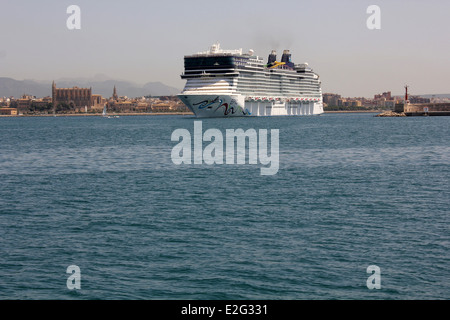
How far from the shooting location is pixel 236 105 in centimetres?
11325

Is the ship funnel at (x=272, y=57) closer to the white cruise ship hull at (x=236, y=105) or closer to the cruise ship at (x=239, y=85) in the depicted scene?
the cruise ship at (x=239, y=85)

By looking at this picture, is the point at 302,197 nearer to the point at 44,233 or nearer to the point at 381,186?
the point at 381,186

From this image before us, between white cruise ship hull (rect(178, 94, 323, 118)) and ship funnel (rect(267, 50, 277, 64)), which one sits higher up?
ship funnel (rect(267, 50, 277, 64))

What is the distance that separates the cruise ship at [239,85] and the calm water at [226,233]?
7513 cm

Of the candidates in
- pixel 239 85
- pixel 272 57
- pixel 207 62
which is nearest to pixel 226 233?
pixel 207 62

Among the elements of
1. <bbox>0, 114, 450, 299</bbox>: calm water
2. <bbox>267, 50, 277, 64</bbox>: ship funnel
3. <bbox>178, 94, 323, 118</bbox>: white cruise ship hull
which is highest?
<bbox>267, 50, 277, 64</bbox>: ship funnel

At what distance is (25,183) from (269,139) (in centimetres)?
3509

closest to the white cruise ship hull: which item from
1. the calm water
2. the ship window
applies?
the ship window

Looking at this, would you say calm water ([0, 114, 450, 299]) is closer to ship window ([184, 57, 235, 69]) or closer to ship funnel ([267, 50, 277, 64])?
ship window ([184, 57, 235, 69])

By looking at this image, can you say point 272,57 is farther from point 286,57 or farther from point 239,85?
point 239,85

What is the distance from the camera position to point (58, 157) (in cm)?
4562

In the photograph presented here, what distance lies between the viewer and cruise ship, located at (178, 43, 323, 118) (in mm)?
109969

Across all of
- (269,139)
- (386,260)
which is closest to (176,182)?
(386,260)

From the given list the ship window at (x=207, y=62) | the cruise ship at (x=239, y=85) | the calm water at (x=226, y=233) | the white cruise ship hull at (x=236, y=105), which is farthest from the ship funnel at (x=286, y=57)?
the calm water at (x=226, y=233)
